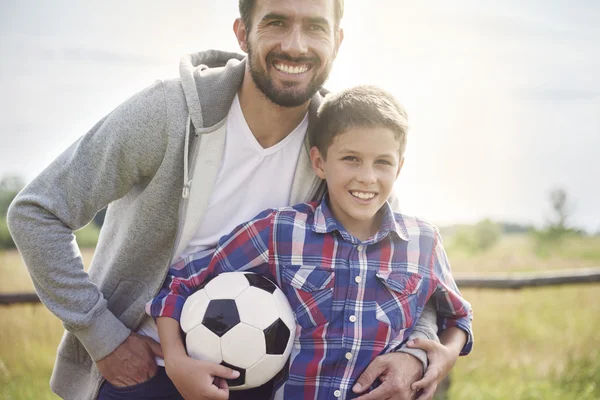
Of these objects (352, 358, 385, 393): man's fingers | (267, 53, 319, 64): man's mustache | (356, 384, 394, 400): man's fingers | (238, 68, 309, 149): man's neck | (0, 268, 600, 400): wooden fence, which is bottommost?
(0, 268, 600, 400): wooden fence

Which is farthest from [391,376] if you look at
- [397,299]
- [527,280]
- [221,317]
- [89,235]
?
[89,235]

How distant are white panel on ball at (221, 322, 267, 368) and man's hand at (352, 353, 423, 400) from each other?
47cm

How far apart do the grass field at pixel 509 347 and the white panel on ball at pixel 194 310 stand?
2.91 m

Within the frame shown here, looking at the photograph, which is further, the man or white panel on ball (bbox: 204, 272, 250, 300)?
the man

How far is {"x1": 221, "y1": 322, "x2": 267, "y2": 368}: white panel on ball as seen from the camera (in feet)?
7.98

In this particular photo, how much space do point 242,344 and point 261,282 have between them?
0.94 ft

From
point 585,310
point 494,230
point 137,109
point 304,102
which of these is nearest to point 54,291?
point 137,109

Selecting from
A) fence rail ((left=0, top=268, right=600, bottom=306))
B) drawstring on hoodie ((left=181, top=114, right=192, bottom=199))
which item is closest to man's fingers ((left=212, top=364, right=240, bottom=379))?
drawstring on hoodie ((left=181, top=114, right=192, bottom=199))

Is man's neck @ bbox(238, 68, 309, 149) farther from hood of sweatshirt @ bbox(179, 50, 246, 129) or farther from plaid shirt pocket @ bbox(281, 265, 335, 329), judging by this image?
plaid shirt pocket @ bbox(281, 265, 335, 329)

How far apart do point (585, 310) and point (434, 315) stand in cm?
404

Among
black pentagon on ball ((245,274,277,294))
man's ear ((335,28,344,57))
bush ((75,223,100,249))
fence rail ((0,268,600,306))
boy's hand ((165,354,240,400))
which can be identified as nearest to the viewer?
boy's hand ((165,354,240,400))

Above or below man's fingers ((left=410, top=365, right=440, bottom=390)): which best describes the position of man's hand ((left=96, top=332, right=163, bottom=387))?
below

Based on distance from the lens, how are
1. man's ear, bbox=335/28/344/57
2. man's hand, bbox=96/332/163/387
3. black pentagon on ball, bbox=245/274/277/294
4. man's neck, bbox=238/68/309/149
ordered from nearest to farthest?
1. black pentagon on ball, bbox=245/274/277/294
2. man's hand, bbox=96/332/163/387
3. man's neck, bbox=238/68/309/149
4. man's ear, bbox=335/28/344/57

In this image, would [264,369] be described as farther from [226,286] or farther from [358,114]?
[358,114]
